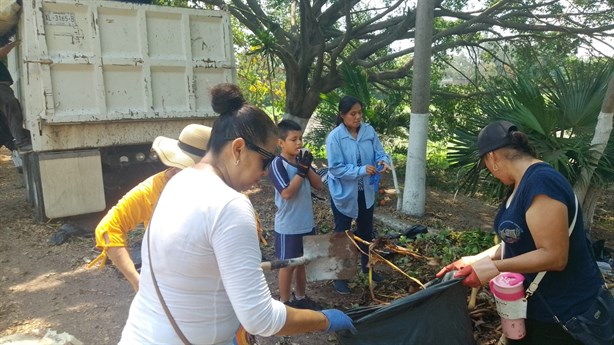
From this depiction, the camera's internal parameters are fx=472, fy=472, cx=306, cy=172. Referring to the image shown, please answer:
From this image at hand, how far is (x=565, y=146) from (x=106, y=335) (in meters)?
3.86

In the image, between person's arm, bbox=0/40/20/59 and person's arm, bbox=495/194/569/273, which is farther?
person's arm, bbox=0/40/20/59

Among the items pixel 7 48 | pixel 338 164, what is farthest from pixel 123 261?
pixel 7 48

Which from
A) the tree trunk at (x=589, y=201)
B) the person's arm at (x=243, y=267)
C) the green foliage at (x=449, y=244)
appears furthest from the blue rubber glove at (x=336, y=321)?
the tree trunk at (x=589, y=201)

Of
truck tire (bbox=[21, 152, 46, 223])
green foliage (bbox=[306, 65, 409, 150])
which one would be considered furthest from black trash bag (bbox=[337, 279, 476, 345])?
green foliage (bbox=[306, 65, 409, 150])

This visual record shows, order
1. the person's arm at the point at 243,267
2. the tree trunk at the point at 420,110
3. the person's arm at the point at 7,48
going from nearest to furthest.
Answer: the person's arm at the point at 243,267 → the person's arm at the point at 7,48 → the tree trunk at the point at 420,110

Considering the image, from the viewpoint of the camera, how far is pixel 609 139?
4.02m

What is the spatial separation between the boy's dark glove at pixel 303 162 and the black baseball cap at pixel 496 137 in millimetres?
1615

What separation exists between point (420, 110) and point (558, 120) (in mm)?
1806

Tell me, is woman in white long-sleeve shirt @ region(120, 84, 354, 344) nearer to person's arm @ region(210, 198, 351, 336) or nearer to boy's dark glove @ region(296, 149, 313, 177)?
person's arm @ region(210, 198, 351, 336)

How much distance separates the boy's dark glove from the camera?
3.45 m

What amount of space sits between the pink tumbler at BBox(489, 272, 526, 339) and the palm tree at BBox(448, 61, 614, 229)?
197 cm

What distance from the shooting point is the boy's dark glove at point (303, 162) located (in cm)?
345

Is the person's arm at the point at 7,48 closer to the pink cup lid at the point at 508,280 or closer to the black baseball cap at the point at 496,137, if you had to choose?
the black baseball cap at the point at 496,137

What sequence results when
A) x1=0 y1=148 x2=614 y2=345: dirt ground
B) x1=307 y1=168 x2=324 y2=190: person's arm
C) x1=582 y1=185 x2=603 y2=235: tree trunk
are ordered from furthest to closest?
x1=582 y1=185 x2=603 y2=235: tree trunk < x1=307 y1=168 x2=324 y2=190: person's arm < x1=0 y1=148 x2=614 y2=345: dirt ground
